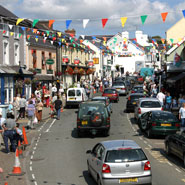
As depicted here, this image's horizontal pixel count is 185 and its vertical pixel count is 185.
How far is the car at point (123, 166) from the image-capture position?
10273 millimetres

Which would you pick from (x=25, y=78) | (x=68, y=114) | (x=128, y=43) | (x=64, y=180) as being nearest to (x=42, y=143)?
(x=64, y=180)

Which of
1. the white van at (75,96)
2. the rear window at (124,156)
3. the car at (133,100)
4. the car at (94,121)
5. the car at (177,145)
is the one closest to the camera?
the rear window at (124,156)

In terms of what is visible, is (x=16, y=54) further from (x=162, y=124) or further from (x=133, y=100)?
(x=162, y=124)

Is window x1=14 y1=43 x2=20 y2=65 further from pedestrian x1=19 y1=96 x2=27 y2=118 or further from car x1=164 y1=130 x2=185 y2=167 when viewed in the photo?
car x1=164 y1=130 x2=185 y2=167

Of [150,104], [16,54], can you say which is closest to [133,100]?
[150,104]

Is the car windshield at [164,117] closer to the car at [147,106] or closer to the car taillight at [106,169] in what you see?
the car at [147,106]

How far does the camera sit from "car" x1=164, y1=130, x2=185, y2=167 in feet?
45.5

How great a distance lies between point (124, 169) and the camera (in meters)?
10.3

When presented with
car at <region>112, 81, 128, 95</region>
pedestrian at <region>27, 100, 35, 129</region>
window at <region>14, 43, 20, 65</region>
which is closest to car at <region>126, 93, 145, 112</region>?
pedestrian at <region>27, 100, 35, 129</region>

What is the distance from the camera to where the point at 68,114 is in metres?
31.5

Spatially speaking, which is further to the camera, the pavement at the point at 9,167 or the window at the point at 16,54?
the window at the point at 16,54

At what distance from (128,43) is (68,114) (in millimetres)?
62020

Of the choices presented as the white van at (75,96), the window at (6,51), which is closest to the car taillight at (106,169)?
the white van at (75,96)

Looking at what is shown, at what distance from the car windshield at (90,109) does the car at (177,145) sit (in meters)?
5.52
